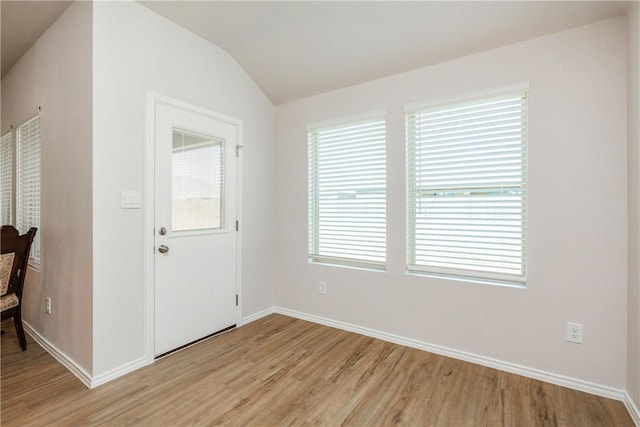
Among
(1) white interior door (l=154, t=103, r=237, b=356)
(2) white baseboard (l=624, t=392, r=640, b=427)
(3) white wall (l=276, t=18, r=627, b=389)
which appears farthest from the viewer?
(1) white interior door (l=154, t=103, r=237, b=356)

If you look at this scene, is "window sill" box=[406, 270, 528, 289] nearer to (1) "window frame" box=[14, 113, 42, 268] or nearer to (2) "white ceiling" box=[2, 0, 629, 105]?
(2) "white ceiling" box=[2, 0, 629, 105]

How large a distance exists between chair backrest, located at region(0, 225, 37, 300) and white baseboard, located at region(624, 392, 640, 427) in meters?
4.44

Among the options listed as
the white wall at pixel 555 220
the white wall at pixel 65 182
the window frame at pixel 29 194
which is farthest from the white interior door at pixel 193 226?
the white wall at pixel 555 220

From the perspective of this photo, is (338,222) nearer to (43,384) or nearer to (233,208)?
(233,208)

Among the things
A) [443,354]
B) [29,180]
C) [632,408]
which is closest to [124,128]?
[29,180]

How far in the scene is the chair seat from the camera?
2.45m

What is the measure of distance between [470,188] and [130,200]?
8.82ft

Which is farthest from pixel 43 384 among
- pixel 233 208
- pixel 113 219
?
pixel 233 208

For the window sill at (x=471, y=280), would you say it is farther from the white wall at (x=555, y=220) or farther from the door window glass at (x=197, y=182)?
the door window glass at (x=197, y=182)

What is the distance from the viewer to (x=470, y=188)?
2514mm

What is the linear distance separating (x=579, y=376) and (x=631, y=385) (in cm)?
26

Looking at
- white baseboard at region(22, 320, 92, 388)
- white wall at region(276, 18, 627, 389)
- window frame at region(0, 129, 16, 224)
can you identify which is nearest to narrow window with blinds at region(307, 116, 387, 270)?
white wall at region(276, 18, 627, 389)

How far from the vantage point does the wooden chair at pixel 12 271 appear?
2.46 metres

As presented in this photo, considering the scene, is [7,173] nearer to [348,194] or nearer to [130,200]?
[130,200]
